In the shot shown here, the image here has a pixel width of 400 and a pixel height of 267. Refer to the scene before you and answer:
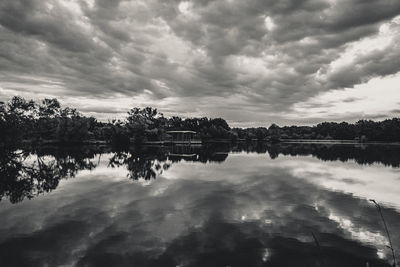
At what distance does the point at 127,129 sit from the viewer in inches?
3543

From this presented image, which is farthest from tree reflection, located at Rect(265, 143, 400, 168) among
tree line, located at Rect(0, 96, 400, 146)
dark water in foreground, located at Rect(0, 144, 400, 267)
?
tree line, located at Rect(0, 96, 400, 146)

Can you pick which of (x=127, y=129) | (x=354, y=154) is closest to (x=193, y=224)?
→ (x=354, y=154)

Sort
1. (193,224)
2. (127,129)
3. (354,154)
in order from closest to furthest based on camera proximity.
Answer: (193,224)
(354,154)
(127,129)

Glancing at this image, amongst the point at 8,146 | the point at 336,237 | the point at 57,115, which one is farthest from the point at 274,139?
the point at 336,237

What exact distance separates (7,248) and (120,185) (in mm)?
12426

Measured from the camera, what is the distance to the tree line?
56.9 meters

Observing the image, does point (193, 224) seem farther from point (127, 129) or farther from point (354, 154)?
point (127, 129)

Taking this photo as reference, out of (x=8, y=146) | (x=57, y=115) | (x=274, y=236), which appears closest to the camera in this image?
(x=274, y=236)

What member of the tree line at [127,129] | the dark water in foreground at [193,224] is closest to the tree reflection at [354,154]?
the dark water in foreground at [193,224]

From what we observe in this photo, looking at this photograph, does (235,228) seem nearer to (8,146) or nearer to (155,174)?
(155,174)

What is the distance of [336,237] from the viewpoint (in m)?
10.7

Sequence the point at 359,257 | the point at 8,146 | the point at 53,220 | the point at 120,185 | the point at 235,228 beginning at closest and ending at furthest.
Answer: the point at 359,257
the point at 235,228
the point at 53,220
the point at 120,185
the point at 8,146

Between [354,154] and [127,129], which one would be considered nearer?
[354,154]

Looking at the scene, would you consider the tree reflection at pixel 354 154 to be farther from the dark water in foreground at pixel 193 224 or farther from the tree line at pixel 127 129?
the tree line at pixel 127 129
